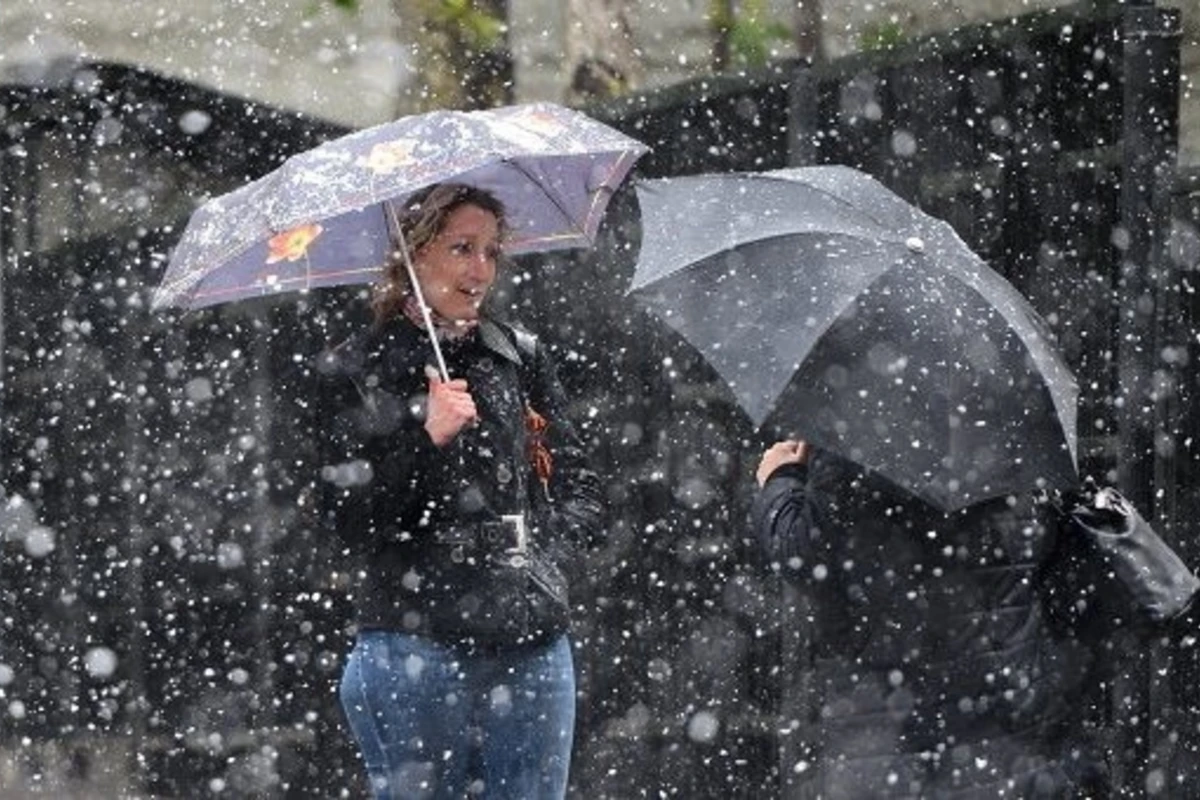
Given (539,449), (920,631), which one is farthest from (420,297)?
(920,631)

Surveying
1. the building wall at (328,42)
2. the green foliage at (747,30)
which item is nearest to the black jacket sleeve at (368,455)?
the green foliage at (747,30)

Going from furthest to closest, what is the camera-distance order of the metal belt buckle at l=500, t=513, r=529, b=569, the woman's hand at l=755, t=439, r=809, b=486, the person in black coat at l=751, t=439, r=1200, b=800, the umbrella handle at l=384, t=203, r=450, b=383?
1. the metal belt buckle at l=500, t=513, r=529, b=569
2. the umbrella handle at l=384, t=203, r=450, b=383
3. the woman's hand at l=755, t=439, r=809, b=486
4. the person in black coat at l=751, t=439, r=1200, b=800

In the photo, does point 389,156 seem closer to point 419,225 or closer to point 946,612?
point 419,225

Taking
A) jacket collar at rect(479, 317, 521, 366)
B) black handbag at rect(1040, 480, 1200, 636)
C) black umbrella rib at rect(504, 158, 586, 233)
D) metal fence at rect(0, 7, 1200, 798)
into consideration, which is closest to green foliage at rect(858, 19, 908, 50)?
metal fence at rect(0, 7, 1200, 798)

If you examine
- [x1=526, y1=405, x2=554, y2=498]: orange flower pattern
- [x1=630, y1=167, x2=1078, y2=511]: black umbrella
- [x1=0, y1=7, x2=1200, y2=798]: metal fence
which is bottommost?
[x1=0, y1=7, x2=1200, y2=798]: metal fence

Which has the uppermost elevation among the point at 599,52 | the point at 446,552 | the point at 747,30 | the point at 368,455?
the point at 368,455

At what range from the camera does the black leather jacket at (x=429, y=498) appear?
6047 millimetres

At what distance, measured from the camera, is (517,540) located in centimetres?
616

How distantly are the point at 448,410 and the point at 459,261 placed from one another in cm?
37

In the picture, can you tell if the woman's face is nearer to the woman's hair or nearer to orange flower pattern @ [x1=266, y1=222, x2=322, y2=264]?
the woman's hair

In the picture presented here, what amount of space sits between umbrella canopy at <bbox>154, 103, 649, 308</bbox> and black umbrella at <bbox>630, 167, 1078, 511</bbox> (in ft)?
1.59

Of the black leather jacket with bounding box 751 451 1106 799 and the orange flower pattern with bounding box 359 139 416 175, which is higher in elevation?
the orange flower pattern with bounding box 359 139 416 175

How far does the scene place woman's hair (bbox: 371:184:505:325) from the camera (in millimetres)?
6164

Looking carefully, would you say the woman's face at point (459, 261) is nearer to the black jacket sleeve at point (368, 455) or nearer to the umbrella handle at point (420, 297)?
the umbrella handle at point (420, 297)
